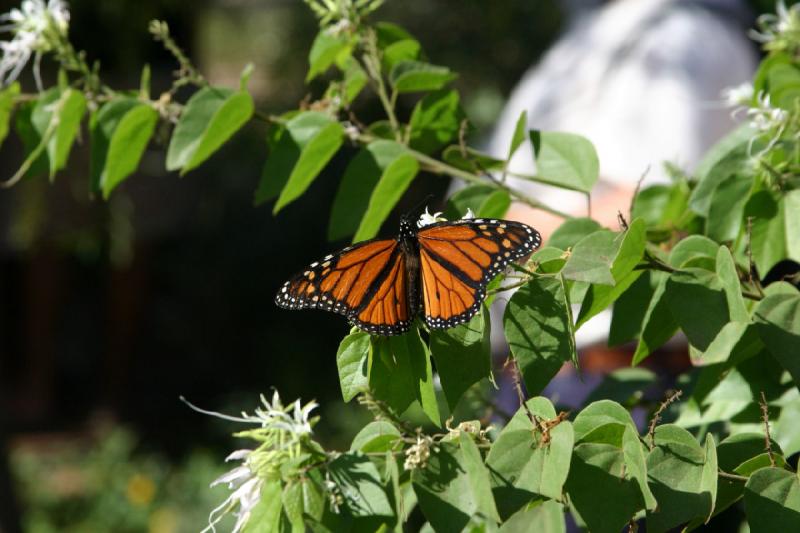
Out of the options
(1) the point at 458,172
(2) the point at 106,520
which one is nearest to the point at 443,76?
(1) the point at 458,172

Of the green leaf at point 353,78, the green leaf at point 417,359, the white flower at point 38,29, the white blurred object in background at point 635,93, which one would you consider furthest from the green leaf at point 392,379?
the white blurred object in background at point 635,93

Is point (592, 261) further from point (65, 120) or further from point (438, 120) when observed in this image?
point (65, 120)

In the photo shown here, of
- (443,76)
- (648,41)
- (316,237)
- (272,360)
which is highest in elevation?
(443,76)

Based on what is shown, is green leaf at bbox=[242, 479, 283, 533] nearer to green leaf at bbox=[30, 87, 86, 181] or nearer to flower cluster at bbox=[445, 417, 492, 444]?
flower cluster at bbox=[445, 417, 492, 444]

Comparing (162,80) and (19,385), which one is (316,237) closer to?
(162,80)

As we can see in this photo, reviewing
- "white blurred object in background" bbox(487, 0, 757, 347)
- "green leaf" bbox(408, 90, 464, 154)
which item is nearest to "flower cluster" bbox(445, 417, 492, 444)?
"green leaf" bbox(408, 90, 464, 154)

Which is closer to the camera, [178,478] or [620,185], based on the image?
[620,185]

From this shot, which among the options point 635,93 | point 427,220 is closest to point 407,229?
point 427,220
